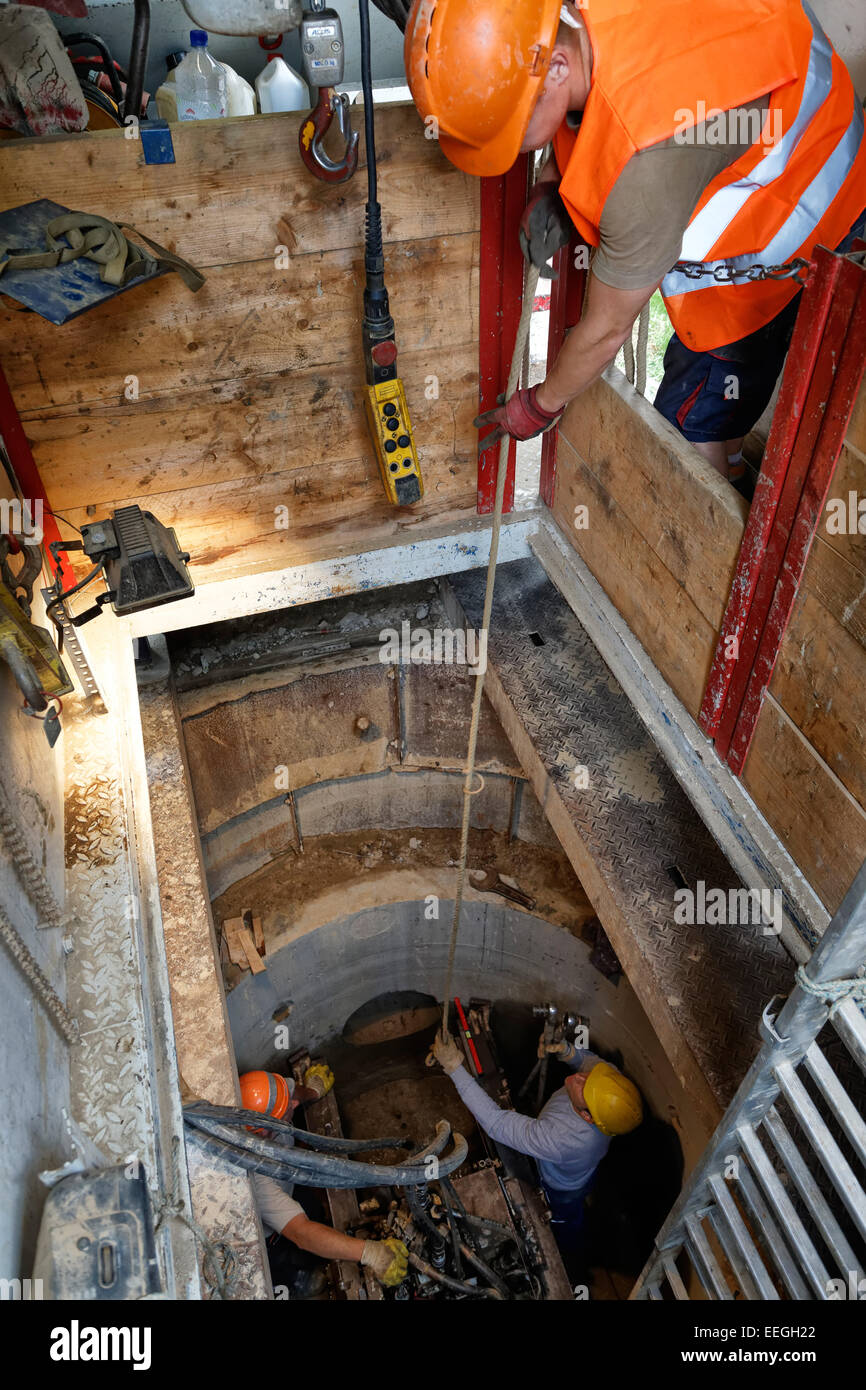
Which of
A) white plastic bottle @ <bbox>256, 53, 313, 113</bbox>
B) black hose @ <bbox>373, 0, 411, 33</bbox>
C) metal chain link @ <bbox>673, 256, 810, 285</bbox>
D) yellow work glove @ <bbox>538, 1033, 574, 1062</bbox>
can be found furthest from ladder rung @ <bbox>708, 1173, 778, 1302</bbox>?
white plastic bottle @ <bbox>256, 53, 313, 113</bbox>

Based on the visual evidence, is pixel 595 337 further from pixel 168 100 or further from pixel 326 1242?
pixel 326 1242

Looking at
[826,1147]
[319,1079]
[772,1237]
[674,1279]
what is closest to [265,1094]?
[319,1079]

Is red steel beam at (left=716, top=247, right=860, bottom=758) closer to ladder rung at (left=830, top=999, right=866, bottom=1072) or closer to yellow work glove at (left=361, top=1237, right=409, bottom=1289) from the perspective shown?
ladder rung at (left=830, top=999, right=866, bottom=1072)

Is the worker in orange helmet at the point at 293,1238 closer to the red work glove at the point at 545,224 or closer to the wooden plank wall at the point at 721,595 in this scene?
the wooden plank wall at the point at 721,595

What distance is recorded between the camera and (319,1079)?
20.5ft

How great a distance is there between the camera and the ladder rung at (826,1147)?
223cm

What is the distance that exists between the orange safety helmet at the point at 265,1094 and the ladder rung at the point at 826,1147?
3.31 meters

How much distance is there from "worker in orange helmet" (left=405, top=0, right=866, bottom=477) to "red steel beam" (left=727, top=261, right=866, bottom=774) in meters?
0.50

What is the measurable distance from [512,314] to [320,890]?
12.7 feet

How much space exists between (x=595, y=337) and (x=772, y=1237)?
2.84 metres

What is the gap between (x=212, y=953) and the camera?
148 inches

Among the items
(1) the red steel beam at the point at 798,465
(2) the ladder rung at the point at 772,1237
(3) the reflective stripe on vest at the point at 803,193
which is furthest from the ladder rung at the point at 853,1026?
(3) the reflective stripe on vest at the point at 803,193

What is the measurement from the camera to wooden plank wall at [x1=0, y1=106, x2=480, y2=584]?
3.13 meters
